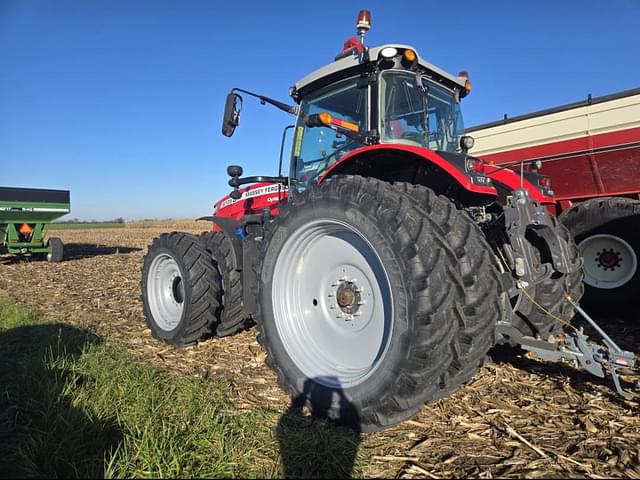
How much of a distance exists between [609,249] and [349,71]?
375 centimetres

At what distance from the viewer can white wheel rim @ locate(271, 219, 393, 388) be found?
254cm

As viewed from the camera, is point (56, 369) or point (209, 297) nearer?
point (56, 369)

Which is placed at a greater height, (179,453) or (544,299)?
(544,299)

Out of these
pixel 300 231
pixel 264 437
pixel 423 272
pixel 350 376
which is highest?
pixel 300 231

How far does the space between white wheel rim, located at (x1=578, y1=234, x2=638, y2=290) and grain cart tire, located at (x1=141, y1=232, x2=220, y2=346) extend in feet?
14.0

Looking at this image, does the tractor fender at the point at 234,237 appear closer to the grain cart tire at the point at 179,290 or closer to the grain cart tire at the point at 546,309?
the grain cart tire at the point at 179,290

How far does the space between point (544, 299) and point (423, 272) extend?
56.2 inches

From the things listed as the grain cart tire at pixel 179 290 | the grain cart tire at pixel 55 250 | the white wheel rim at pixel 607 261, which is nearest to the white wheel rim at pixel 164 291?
the grain cart tire at pixel 179 290

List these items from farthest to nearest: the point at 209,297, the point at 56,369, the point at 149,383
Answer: the point at 209,297 → the point at 56,369 → the point at 149,383

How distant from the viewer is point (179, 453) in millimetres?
1881

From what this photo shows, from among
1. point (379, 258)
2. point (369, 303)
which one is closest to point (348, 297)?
point (369, 303)

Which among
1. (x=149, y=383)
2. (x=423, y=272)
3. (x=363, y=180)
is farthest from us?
(x=149, y=383)

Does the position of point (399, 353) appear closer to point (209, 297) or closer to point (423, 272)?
point (423, 272)

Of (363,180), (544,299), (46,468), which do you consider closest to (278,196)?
(363,180)
